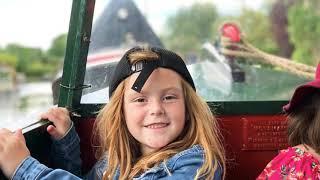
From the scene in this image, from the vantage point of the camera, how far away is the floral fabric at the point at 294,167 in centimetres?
155

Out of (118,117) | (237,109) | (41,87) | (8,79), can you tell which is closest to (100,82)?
(118,117)

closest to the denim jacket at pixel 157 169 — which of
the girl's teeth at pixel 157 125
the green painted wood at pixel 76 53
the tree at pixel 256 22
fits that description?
the girl's teeth at pixel 157 125

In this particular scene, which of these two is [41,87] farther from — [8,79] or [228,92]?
[228,92]

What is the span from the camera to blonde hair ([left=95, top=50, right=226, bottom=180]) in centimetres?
149

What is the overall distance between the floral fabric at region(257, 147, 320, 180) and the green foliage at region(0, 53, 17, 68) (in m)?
5.49

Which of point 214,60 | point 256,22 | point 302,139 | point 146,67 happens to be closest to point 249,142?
point 302,139

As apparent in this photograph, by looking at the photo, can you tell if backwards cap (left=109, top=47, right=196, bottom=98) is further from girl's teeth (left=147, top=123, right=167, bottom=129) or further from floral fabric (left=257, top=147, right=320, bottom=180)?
floral fabric (left=257, top=147, right=320, bottom=180)

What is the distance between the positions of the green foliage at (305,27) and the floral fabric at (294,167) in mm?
3423

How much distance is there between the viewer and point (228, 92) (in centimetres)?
240

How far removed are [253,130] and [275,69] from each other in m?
1.05

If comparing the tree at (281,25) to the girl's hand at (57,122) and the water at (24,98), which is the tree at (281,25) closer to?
the water at (24,98)

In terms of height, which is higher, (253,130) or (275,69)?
(275,69)

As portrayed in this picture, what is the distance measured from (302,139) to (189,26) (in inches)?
224

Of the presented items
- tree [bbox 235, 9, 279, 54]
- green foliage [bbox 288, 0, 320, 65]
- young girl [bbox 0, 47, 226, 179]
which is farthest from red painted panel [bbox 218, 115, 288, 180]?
tree [bbox 235, 9, 279, 54]
